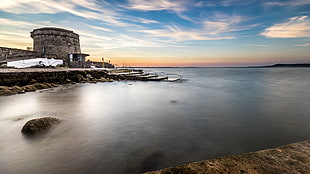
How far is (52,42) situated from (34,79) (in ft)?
87.6

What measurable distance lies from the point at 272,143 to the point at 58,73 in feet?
66.4

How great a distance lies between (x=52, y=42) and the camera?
113 ft

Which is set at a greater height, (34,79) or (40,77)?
(40,77)

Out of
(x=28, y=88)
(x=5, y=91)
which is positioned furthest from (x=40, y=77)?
(x=5, y=91)

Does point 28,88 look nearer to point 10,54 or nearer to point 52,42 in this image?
point 10,54

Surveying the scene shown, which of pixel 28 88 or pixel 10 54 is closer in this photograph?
pixel 28 88

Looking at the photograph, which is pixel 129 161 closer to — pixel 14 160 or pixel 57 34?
pixel 14 160

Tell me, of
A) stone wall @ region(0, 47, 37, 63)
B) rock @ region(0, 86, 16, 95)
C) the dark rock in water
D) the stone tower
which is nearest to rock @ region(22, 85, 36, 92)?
rock @ region(0, 86, 16, 95)

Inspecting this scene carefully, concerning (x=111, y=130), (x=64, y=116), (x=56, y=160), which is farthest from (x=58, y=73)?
(x=56, y=160)

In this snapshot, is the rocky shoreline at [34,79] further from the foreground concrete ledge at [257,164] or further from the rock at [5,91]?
the foreground concrete ledge at [257,164]

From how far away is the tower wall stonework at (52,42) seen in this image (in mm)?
34188

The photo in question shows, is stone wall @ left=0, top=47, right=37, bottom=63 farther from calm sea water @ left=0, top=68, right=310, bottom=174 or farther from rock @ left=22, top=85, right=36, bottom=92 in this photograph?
calm sea water @ left=0, top=68, right=310, bottom=174

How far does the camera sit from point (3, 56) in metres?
22.2

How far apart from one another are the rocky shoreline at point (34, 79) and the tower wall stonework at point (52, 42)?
19.6m
